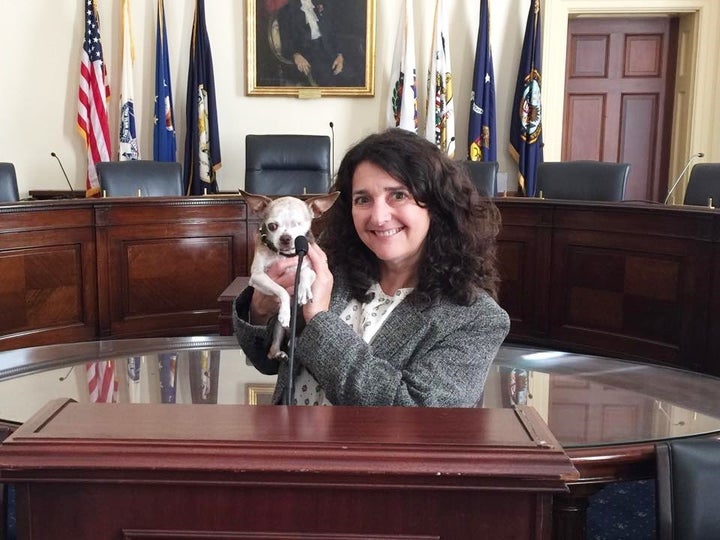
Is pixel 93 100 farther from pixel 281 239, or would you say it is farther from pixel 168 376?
pixel 281 239

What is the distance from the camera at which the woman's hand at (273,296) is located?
3.91ft

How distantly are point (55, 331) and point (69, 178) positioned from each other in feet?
8.42

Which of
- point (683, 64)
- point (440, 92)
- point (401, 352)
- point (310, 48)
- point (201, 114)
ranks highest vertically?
point (310, 48)

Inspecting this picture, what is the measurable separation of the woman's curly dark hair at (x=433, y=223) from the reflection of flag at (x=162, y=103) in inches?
214

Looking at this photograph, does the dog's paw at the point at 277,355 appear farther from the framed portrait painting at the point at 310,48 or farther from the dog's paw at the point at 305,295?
the framed portrait painting at the point at 310,48

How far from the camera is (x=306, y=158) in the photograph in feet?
18.9

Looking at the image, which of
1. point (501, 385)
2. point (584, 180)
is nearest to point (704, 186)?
point (584, 180)

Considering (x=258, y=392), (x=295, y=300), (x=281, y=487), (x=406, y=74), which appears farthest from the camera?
(x=406, y=74)

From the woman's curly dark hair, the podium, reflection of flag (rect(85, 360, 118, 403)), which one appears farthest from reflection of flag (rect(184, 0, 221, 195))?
the podium

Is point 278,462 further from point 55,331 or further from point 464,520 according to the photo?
point 55,331

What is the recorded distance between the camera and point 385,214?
4.13 ft

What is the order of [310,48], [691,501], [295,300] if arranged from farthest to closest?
[310,48]
[691,501]
[295,300]

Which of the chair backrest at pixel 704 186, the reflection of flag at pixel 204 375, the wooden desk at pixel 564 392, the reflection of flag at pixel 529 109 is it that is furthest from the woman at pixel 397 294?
the reflection of flag at pixel 529 109

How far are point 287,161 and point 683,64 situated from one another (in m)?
3.57
